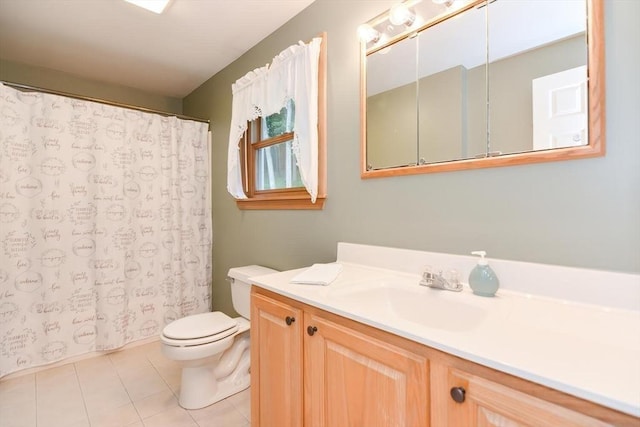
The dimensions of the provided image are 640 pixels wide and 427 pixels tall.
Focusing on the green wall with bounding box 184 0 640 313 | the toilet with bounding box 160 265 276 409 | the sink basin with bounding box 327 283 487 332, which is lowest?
the toilet with bounding box 160 265 276 409

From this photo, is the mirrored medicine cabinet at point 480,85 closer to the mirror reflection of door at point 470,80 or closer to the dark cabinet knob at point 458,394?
the mirror reflection of door at point 470,80

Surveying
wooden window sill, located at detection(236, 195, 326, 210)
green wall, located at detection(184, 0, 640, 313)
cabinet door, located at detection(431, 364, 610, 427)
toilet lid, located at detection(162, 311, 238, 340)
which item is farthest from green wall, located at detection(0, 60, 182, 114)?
cabinet door, located at detection(431, 364, 610, 427)

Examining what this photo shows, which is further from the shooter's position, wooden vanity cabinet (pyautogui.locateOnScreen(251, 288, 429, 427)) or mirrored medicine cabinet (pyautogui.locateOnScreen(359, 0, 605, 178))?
mirrored medicine cabinet (pyautogui.locateOnScreen(359, 0, 605, 178))

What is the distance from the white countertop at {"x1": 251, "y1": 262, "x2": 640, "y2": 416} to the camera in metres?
0.51

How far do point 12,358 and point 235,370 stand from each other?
150cm

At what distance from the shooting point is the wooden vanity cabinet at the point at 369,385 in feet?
1.83

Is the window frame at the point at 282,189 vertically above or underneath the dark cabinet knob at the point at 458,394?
above

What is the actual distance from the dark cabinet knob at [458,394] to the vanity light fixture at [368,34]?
4.64ft

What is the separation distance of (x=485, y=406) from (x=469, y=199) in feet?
2.35

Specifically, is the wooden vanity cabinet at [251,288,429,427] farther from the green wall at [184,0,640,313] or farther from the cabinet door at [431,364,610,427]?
the green wall at [184,0,640,313]

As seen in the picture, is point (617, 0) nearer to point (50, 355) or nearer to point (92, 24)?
point (92, 24)

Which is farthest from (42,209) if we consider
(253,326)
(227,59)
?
(253,326)

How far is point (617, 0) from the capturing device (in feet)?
2.73

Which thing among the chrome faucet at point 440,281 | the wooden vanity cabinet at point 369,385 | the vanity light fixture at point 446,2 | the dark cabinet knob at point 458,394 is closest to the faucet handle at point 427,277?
the chrome faucet at point 440,281
